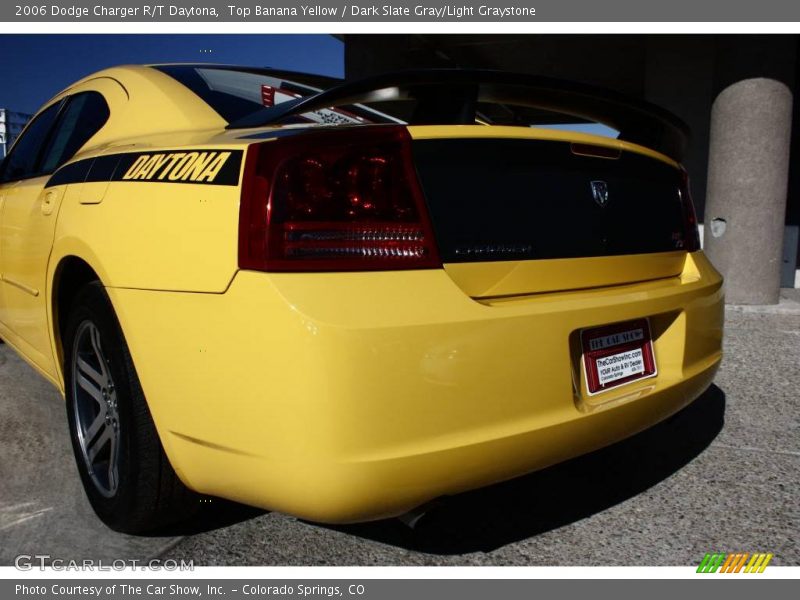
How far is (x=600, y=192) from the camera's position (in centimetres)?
192

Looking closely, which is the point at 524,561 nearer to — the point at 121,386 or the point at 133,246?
the point at 121,386

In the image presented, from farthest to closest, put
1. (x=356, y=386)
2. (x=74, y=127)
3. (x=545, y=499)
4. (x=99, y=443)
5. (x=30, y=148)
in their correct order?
1. (x=30, y=148)
2. (x=74, y=127)
3. (x=545, y=499)
4. (x=99, y=443)
5. (x=356, y=386)

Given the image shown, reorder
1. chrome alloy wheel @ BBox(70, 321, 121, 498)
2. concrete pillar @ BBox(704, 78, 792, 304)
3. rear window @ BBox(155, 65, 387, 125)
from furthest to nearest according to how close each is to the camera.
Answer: concrete pillar @ BBox(704, 78, 792, 304), rear window @ BBox(155, 65, 387, 125), chrome alloy wheel @ BBox(70, 321, 121, 498)

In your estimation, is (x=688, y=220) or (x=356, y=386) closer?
(x=356, y=386)

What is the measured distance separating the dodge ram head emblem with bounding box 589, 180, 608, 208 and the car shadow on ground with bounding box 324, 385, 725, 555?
2.85ft

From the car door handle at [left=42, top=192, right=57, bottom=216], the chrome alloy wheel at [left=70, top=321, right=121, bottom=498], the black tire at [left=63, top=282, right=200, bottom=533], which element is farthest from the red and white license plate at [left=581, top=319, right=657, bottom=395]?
the car door handle at [left=42, top=192, right=57, bottom=216]

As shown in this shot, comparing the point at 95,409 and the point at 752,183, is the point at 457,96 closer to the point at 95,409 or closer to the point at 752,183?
the point at 95,409

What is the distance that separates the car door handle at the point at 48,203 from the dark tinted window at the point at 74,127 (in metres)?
0.21

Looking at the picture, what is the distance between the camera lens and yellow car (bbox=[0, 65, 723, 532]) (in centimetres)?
144

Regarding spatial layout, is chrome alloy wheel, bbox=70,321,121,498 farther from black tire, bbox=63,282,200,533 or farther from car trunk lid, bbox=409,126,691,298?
car trunk lid, bbox=409,126,691,298

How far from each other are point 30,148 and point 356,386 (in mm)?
2628

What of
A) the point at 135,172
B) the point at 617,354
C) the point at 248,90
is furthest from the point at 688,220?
the point at 135,172

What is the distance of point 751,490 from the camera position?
2.40 meters

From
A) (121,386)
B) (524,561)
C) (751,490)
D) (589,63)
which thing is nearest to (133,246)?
(121,386)
